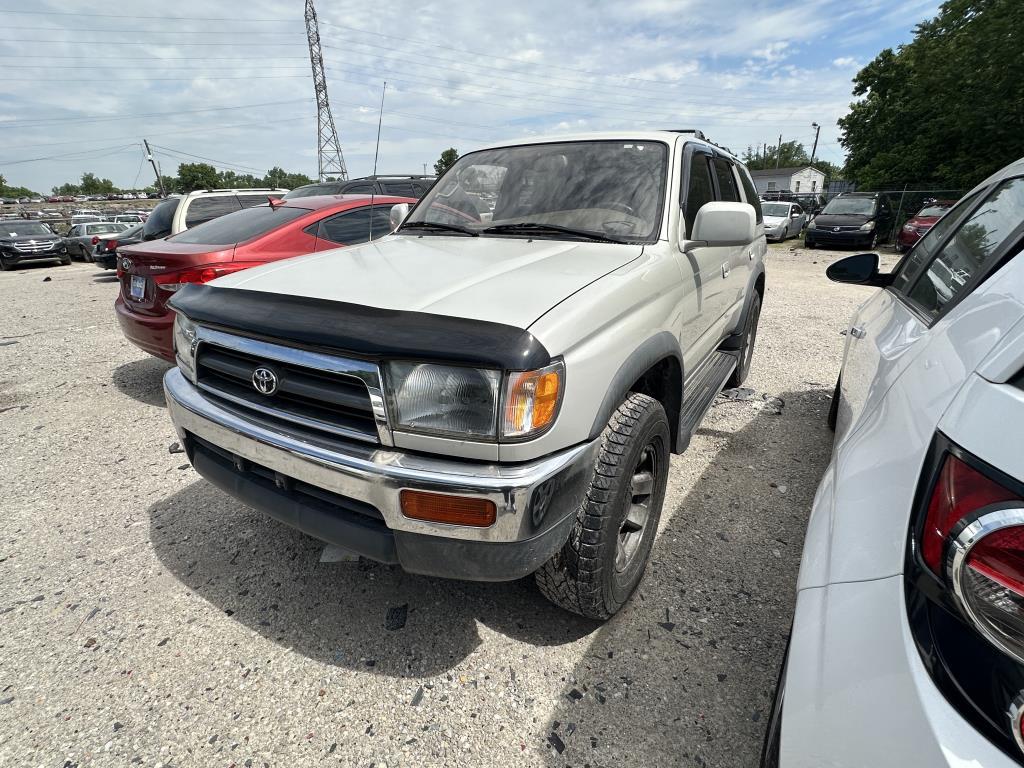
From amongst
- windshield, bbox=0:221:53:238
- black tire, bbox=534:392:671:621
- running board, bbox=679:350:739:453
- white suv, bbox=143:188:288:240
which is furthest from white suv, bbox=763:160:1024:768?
windshield, bbox=0:221:53:238

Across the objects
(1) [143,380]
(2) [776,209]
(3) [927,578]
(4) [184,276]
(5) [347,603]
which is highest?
(3) [927,578]

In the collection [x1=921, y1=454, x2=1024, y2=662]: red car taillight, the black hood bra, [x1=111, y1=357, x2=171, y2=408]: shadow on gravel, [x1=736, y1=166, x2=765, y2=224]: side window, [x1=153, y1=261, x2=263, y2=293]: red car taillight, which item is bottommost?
[x1=111, y1=357, x2=171, y2=408]: shadow on gravel

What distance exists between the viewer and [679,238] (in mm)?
2588

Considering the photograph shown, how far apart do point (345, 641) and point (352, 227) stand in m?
4.25

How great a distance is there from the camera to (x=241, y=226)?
5.04m

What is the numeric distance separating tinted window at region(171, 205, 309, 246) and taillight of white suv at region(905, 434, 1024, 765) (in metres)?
5.11

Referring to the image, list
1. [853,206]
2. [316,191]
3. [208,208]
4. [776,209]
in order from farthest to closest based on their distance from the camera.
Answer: [776,209] < [853,206] < [316,191] < [208,208]

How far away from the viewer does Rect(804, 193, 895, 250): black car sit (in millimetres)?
15422

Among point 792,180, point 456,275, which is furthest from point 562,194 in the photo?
point 792,180

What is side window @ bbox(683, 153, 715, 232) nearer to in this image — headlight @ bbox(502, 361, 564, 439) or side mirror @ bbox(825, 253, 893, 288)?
side mirror @ bbox(825, 253, 893, 288)

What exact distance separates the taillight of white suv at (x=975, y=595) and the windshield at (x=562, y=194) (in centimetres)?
182

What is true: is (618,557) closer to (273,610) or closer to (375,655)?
(375,655)

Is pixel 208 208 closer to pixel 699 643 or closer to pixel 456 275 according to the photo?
pixel 456 275

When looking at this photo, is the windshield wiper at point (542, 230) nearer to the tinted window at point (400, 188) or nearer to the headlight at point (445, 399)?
the headlight at point (445, 399)
